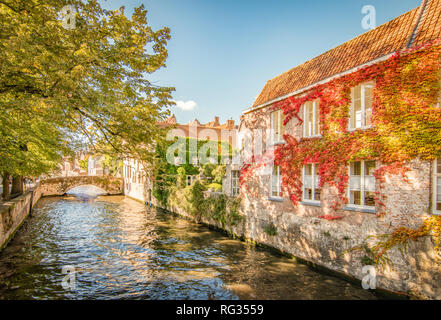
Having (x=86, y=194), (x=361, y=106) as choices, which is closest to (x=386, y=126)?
(x=361, y=106)

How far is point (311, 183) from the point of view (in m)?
11.0

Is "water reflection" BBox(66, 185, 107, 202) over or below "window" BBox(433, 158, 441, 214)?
below

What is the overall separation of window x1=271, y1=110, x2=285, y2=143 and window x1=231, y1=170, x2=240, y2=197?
3.83m

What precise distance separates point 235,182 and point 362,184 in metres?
8.27

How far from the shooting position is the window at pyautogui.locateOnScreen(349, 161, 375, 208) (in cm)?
881

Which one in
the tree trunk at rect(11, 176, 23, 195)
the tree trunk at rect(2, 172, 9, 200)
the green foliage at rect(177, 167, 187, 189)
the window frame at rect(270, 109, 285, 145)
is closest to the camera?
the window frame at rect(270, 109, 285, 145)

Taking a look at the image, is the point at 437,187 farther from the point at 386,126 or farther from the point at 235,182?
the point at 235,182

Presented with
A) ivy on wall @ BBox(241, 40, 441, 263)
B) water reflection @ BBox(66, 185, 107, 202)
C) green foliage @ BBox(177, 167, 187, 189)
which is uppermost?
ivy on wall @ BBox(241, 40, 441, 263)

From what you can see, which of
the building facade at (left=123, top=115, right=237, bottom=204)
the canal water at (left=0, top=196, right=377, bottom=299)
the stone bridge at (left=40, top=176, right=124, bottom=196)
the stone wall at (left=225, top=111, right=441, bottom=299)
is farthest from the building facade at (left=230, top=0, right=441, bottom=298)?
the stone bridge at (left=40, top=176, right=124, bottom=196)

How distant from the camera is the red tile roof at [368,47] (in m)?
8.30

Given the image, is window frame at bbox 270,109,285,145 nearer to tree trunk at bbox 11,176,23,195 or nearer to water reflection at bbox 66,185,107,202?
tree trunk at bbox 11,176,23,195

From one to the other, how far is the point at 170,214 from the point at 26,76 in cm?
1839

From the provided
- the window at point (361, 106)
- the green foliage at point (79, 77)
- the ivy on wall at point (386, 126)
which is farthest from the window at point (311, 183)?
the green foliage at point (79, 77)

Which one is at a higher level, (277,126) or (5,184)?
(277,126)
